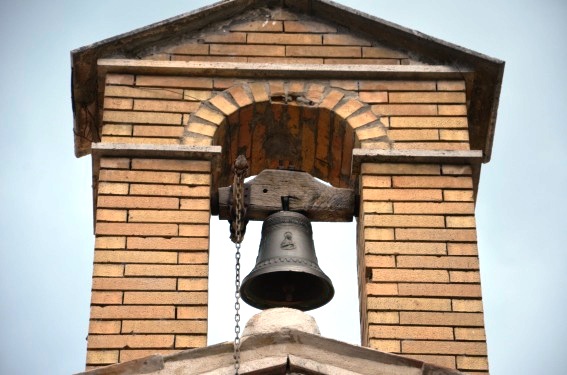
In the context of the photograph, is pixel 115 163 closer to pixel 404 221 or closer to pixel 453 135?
pixel 404 221

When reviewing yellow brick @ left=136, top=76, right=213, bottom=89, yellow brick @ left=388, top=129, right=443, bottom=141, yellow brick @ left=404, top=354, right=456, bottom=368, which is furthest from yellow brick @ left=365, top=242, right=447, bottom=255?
yellow brick @ left=136, top=76, right=213, bottom=89

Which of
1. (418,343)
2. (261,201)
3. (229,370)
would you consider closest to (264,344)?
(229,370)

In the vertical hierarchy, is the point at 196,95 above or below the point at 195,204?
above

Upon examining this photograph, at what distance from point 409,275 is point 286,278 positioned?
0.80 m

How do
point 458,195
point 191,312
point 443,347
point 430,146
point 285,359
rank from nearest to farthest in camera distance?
point 285,359 → point 443,347 → point 191,312 → point 458,195 → point 430,146

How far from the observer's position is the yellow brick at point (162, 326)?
34.2 feet

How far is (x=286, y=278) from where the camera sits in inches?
436

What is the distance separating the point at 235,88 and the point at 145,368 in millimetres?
3074

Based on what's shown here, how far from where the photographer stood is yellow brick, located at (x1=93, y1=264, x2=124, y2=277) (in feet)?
35.1

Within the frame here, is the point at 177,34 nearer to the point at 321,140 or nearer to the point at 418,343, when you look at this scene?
the point at 321,140

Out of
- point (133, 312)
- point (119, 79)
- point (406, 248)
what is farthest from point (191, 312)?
point (119, 79)

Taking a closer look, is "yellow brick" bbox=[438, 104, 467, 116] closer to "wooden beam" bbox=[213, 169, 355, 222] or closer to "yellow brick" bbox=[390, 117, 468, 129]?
"yellow brick" bbox=[390, 117, 468, 129]

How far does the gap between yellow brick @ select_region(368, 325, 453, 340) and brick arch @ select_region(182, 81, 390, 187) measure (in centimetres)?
147

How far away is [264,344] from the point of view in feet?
30.5
